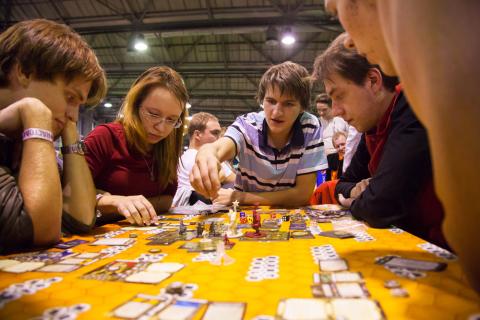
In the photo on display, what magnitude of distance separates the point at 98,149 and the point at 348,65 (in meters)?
1.39

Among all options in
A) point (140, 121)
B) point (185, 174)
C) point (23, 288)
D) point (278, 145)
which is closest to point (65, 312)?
point (23, 288)

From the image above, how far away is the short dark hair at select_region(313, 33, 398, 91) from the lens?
1604 mm

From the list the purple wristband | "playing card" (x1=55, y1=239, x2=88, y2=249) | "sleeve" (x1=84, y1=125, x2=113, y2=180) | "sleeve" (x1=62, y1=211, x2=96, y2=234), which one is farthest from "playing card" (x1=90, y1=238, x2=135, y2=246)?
"sleeve" (x1=84, y1=125, x2=113, y2=180)

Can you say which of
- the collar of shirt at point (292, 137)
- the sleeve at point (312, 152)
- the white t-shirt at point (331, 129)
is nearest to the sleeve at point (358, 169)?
the sleeve at point (312, 152)

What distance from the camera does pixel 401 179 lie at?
1207mm

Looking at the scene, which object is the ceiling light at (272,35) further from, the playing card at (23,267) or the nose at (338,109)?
the playing card at (23,267)

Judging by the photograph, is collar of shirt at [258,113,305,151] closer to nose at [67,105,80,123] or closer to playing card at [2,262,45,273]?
nose at [67,105,80,123]

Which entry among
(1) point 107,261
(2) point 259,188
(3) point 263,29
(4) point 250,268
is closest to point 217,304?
(4) point 250,268

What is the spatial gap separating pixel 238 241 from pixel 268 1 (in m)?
6.10

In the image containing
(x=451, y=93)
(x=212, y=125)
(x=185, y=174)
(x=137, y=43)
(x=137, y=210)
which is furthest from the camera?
(x=137, y=43)

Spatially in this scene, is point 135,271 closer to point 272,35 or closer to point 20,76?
point 20,76

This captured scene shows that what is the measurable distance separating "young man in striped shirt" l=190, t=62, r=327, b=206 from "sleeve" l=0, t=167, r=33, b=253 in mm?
1142

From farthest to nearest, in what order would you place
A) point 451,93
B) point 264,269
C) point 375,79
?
point 375,79 < point 264,269 < point 451,93

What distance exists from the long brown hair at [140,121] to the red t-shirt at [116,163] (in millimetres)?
53
